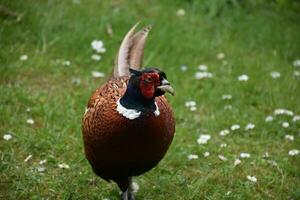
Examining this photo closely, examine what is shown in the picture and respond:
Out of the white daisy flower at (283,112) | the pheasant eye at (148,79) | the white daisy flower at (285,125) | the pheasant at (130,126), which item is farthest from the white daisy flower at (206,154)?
the pheasant eye at (148,79)

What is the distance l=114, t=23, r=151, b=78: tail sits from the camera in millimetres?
4582

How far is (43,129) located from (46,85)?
2.77 feet

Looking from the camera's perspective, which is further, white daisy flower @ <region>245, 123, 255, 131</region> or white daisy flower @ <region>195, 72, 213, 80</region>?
white daisy flower @ <region>195, 72, 213, 80</region>

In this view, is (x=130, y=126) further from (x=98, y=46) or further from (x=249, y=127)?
(x=98, y=46)

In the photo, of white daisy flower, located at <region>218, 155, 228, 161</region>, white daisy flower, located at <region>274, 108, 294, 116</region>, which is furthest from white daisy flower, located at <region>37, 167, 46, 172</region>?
white daisy flower, located at <region>274, 108, 294, 116</region>

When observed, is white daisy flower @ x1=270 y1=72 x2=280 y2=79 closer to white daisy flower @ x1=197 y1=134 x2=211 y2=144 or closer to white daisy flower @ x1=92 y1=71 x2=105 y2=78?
white daisy flower @ x1=197 y1=134 x2=211 y2=144

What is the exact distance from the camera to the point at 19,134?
4.86 m

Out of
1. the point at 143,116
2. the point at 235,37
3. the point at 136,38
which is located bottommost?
the point at 235,37

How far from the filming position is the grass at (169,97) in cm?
450

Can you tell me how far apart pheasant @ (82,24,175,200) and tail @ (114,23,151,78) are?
24.0 inches

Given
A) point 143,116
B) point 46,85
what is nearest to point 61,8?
point 46,85

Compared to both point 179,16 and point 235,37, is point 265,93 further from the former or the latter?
point 179,16

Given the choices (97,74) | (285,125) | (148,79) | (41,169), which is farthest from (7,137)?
(285,125)

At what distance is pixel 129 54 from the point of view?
4707 millimetres
